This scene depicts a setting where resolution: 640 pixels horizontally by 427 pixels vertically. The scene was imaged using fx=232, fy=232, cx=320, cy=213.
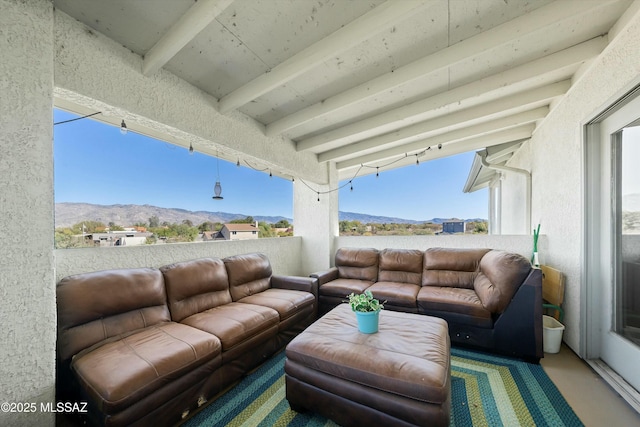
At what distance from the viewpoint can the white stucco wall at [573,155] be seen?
1.56 metres

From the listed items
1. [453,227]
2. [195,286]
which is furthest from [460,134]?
[195,286]

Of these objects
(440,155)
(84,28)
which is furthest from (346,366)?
(440,155)

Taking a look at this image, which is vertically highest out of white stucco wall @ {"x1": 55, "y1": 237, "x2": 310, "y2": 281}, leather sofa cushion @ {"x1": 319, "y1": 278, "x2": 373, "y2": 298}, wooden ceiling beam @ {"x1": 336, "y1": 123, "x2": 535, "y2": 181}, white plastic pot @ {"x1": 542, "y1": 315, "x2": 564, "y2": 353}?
wooden ceiling beam @ {"x1": 336, "y1": 123, "x2": 535, "y2": 181}

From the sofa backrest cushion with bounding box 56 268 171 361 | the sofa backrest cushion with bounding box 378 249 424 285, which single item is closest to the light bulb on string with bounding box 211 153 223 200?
the sofa backrest cushion with bounding box 56 268 171 361

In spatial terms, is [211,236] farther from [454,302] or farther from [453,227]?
[453,227]

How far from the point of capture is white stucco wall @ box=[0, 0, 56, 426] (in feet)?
3.72

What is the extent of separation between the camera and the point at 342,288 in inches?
117

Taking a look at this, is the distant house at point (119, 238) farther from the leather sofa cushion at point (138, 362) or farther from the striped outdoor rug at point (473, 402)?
the striped outdoor rug at point (473, 402)

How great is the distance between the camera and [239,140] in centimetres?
251

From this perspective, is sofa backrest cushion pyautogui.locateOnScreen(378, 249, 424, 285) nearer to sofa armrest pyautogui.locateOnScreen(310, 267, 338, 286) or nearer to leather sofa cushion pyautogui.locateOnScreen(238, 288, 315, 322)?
sofa armrest pyautogui.locateOnScreen(310, 267, 338, 286)

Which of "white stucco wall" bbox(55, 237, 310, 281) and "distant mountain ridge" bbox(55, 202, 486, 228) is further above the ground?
"distant mountain ridge" bbox(55, 202, 486, 228)

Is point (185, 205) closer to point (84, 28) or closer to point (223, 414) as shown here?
point (84, 28)

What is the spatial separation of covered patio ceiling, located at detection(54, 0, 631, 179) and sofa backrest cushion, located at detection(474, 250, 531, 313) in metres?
1.57

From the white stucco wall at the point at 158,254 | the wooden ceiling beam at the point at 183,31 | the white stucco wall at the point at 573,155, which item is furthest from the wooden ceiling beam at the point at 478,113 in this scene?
the wooden ceiling beam at the point at 183,31
